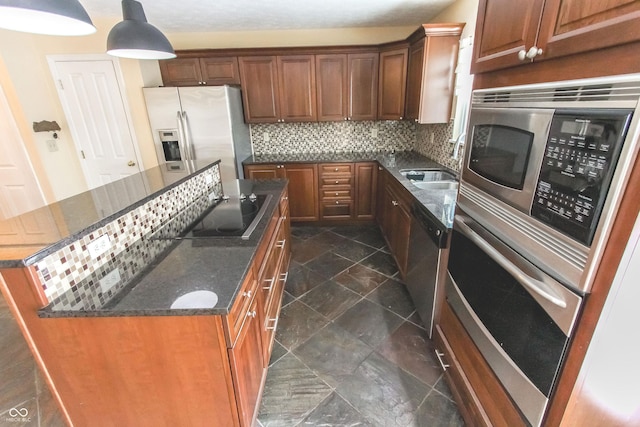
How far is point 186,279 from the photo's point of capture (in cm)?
120

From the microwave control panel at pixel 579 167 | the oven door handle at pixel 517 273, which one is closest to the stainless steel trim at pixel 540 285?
the oven door handle at pixel 517 273

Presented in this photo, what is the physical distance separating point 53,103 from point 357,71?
3.70m

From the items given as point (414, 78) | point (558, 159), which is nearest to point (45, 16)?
point (558, 159)

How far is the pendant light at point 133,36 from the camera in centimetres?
182

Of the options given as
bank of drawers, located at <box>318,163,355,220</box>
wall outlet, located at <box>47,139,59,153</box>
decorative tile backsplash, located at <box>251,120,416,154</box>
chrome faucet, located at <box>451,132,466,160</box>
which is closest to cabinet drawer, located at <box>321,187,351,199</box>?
bank of drawers, located at <box>318,163,355,220</box>

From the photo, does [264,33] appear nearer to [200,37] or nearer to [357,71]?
[200,37]

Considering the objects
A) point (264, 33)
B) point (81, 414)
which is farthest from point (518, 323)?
point (264, 33)

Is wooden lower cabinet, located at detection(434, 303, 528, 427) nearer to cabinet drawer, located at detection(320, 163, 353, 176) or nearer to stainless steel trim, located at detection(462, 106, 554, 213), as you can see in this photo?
stainless steel trim, located at detection(462, 106, 554, 213)

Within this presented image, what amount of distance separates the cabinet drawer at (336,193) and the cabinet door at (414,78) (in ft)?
3.77

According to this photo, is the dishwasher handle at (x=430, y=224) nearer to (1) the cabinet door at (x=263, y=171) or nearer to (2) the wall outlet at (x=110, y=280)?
(2) the wall outlet at (x=110, y=280)

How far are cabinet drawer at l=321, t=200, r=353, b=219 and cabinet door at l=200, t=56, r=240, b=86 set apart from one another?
1.89 meters

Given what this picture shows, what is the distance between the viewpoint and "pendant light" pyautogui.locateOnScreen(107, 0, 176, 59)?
A: 5.97ft

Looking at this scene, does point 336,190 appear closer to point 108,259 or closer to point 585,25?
point 108,259

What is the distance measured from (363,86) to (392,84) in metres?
0.36
